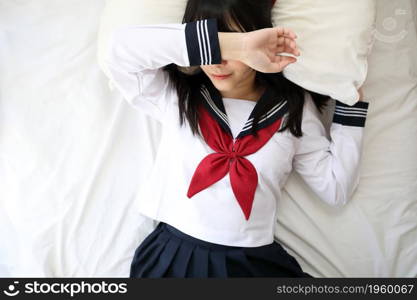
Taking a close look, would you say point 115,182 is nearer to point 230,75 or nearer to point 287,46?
point 230,75

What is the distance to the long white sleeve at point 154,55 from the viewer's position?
84 cm

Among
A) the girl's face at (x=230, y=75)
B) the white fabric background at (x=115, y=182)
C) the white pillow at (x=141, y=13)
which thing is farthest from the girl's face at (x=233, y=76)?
the white fabric background at (x=115, y=182)

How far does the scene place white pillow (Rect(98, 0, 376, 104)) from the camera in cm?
95

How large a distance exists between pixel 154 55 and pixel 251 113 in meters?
0.24

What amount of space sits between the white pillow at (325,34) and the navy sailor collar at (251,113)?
0.19ft

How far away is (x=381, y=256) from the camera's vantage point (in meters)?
1.06

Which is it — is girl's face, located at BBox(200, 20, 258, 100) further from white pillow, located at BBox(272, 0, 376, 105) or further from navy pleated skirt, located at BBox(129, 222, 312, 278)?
navy pleated skirt, located at BBox(129, 222, 312, 278)

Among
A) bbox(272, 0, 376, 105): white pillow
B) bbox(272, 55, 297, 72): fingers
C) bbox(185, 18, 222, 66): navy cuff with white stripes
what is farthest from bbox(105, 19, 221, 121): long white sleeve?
bbox(272, 0, 376, 105): white pillow

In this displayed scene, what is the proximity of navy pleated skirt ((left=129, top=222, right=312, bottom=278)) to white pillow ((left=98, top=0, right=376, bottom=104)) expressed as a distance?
373 mm

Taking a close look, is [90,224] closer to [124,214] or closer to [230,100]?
[124,214]

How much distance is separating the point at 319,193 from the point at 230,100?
29 cm

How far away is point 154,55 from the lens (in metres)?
0.92

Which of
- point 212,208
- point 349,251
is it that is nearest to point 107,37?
point 212,208

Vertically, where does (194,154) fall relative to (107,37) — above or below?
below
